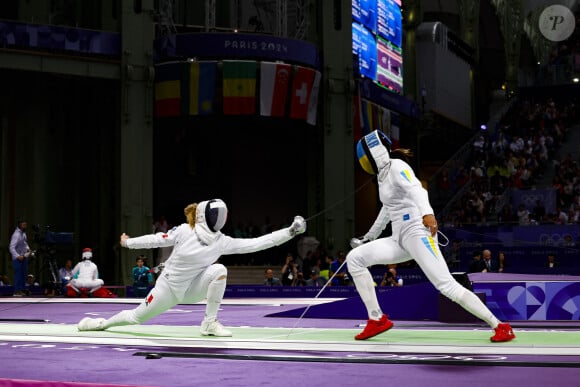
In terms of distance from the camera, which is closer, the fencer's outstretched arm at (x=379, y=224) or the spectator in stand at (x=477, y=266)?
the fencer's outstretched arm at (x=379, y=224)

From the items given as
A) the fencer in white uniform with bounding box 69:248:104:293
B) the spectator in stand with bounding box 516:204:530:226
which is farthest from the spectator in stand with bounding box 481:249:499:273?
the fencer in white uniform with bounding box 69:248:104:293

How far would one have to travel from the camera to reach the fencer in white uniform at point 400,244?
28.3 feet

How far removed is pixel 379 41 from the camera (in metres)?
33.8

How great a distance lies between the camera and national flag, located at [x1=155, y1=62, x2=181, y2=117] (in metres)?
27.0

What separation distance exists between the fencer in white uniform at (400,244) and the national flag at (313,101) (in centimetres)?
1883

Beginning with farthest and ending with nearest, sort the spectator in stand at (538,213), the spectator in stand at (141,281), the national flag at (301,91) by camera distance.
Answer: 1. the national flag at (301,91)
2. the spectator in stand at (538,213)
3. the spectator in stand at (141,281)

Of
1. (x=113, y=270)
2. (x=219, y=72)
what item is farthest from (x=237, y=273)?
(x=219, y=72)

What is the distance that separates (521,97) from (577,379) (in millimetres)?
38052

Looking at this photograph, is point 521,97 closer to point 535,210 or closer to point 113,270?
point 535,210

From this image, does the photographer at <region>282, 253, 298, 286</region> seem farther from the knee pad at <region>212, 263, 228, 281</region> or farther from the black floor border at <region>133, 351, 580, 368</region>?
the black floor border at <region>133, 351, 580, 368</region>

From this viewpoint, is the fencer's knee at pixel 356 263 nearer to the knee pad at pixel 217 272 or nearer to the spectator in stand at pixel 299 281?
the knee pad at pixel 217 272

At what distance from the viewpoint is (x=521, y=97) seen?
140 ft

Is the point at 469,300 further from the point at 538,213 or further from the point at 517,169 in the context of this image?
the point at 517,169

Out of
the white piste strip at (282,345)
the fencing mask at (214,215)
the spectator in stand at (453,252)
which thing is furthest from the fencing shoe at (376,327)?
the spectator in stand at (453,252)
